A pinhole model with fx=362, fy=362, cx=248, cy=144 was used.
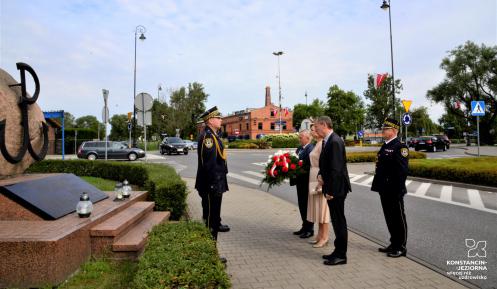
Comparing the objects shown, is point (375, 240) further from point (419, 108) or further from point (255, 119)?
point (419, 108)

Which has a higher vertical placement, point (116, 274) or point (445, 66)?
point (445, 66)

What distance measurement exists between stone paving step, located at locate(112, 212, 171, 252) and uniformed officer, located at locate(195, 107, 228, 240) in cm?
89

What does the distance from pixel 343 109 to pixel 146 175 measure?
68082 mm

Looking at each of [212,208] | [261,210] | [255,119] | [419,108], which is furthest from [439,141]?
[419,108]

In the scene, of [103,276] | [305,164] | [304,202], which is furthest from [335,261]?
[103,276]

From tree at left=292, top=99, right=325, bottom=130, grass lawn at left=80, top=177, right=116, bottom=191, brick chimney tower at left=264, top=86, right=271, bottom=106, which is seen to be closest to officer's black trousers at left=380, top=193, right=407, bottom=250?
grass lawn at left=80, top=177, right=116, bottom=191

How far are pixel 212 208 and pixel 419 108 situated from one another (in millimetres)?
97710

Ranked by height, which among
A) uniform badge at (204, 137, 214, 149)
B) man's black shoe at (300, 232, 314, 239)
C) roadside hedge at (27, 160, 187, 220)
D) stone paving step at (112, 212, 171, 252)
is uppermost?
uniform badge at (204, 137, 214, 149)

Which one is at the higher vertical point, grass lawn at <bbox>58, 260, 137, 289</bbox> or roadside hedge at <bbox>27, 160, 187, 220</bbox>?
roadside hedge at <bbox>27, 160, 187, 220</bbox>

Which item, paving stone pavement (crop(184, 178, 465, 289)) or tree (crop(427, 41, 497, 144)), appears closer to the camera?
paving stone pavement (crop(184, 178, 465, 289))

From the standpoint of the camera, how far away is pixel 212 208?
507cm

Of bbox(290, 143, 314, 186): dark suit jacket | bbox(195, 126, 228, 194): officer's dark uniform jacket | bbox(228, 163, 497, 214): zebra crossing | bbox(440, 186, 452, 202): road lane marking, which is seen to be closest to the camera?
bbox(195, 126, 228, 194): officer's dark uniform jacket

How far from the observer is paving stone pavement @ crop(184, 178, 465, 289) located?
4.19 m

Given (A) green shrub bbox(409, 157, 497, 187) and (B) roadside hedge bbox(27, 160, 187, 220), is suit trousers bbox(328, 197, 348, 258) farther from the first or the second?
(A) green shrub bbox(409, 157, 497, 187)
